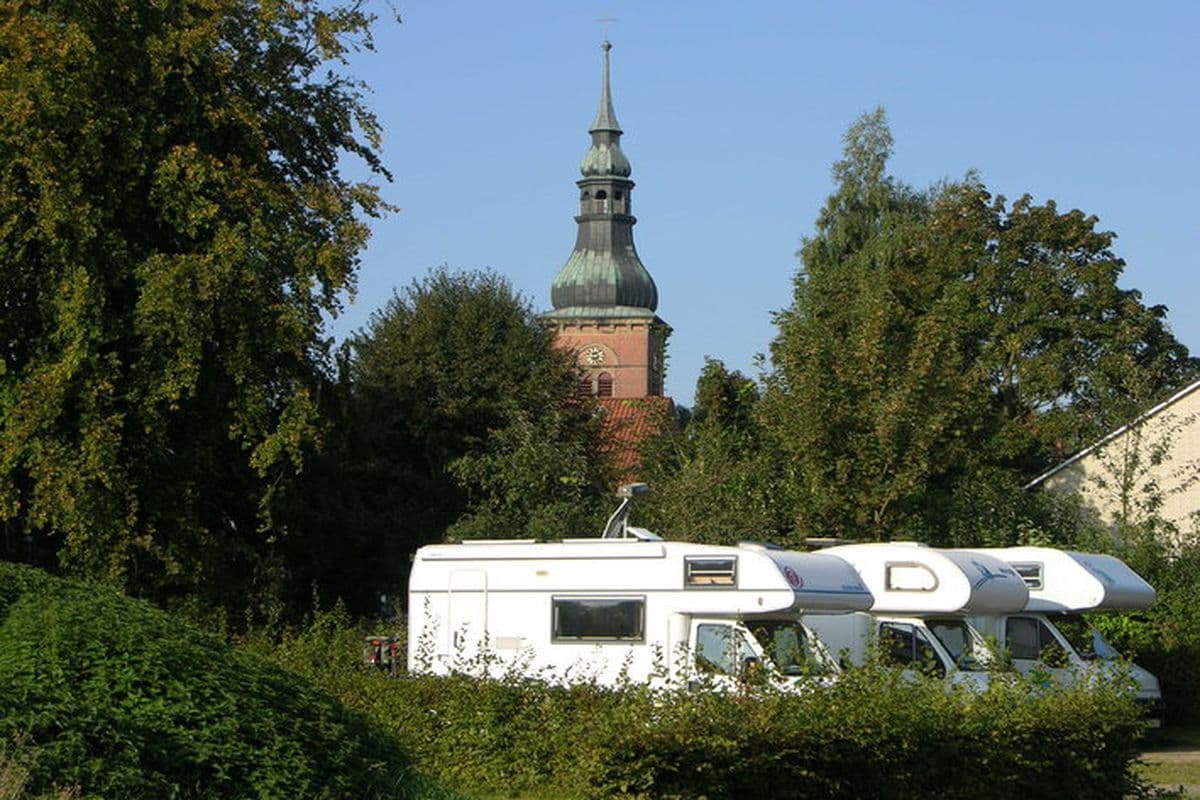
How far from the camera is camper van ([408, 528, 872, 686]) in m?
18.6

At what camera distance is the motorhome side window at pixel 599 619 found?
63.5 ft

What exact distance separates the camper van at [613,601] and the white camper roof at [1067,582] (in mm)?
4117

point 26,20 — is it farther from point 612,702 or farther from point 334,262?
point 612,702

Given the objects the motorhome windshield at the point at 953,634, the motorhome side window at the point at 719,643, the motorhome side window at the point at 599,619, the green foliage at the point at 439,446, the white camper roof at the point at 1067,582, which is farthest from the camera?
the green foliage at the point at 439,446

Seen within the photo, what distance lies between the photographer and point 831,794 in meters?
11.5

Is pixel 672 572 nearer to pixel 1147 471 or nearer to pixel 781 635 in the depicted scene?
pixel 781 635

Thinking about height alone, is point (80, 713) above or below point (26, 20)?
below

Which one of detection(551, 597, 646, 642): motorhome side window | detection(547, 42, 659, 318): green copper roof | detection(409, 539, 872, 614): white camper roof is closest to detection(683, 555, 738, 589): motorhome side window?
detection(409, 539, 872, 614): white camper roof

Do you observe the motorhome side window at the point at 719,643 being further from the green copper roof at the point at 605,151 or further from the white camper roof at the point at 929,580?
the green copper roof at the point at 605,151

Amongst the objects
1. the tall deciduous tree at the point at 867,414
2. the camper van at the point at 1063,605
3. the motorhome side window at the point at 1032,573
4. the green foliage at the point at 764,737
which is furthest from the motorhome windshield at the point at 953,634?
the tall deciduous tree at the point at 867,414

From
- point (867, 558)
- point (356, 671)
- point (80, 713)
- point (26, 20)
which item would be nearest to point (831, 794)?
point (80, 713)

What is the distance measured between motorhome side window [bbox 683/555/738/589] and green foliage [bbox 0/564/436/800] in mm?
8351

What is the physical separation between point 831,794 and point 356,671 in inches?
264

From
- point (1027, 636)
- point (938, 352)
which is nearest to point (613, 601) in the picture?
point (1027, 636)
